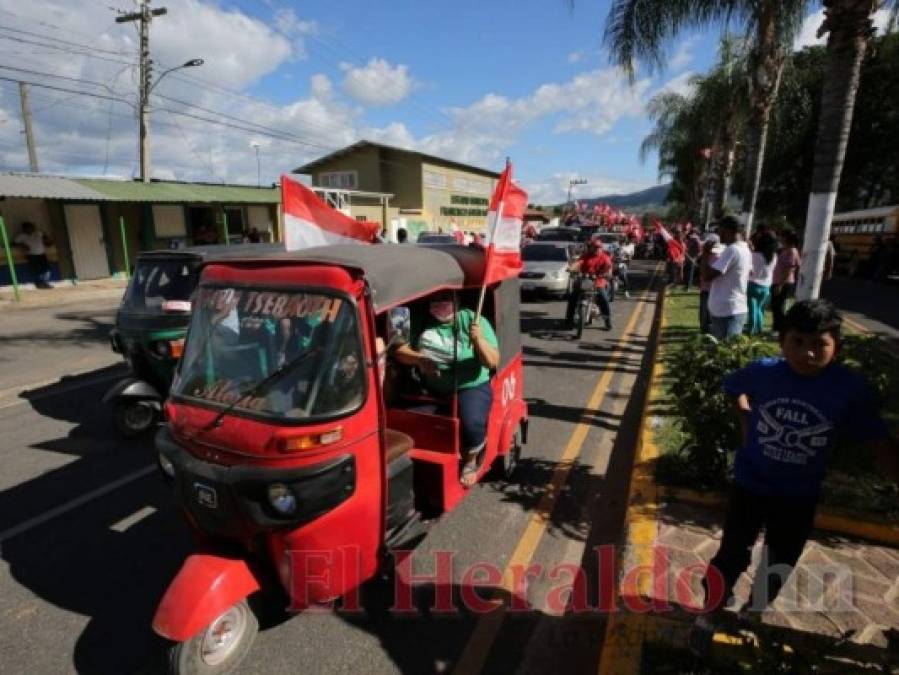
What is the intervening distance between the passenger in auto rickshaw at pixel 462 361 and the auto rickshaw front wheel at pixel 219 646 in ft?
5.33

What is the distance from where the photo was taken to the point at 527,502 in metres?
4.56

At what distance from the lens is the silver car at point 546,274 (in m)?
15.0

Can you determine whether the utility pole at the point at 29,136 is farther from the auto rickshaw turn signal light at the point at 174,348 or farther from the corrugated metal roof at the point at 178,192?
the auto rickshaw turn signal light at the point at 174,348

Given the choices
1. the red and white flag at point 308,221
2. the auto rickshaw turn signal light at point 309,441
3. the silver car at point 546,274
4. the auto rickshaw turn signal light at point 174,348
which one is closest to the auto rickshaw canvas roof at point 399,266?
the red and white flag at point 308,221

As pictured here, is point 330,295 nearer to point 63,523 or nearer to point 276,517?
point 276,517

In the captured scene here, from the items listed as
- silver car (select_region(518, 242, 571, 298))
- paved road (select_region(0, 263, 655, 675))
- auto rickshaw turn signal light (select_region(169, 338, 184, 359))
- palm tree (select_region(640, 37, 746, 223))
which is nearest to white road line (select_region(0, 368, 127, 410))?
paved road (select_region(0, 263, 655, 675))

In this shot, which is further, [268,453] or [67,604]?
[67,604]

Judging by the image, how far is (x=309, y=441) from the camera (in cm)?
266

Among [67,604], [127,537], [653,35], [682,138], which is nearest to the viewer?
[67,604]

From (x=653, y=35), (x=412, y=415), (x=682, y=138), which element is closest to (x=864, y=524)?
(x=412, y=415)

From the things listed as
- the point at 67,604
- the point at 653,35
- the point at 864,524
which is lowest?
the point at 67,604

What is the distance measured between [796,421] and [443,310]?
2.14 meters

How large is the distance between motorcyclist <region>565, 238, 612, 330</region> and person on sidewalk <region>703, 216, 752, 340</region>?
4.15 meters

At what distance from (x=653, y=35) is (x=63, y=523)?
10258mm
